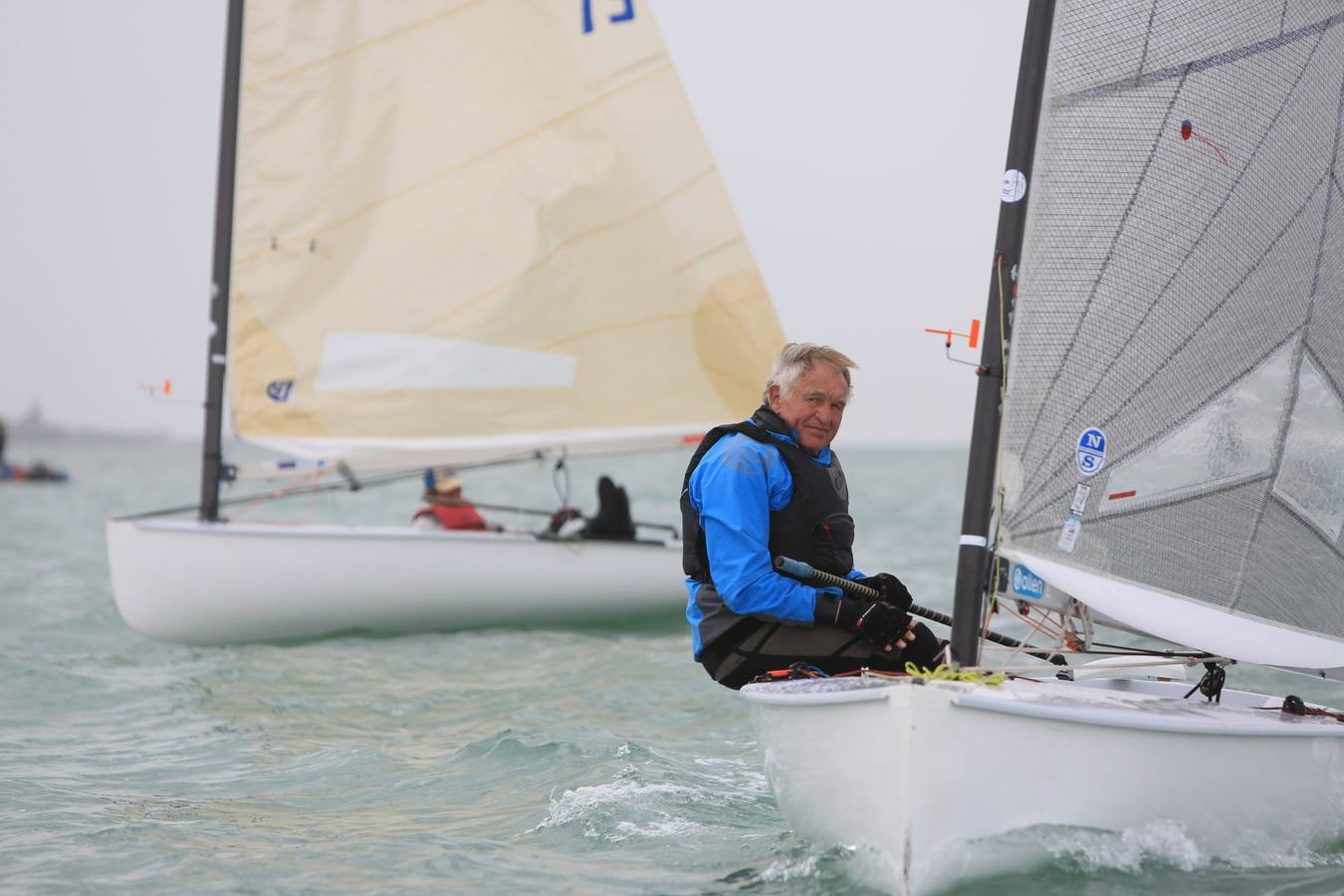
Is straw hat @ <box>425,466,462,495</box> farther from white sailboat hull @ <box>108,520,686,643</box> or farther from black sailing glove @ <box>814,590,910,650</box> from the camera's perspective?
black sailing glove @ <box>814,590,910,650</box>

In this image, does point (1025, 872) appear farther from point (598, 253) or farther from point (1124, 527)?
point (598, 253)

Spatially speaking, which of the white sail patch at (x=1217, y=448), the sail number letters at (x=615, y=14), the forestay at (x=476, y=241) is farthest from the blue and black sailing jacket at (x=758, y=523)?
the sail number letters at (x=615, y=14)

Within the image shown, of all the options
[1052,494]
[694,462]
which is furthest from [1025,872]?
[694,462]

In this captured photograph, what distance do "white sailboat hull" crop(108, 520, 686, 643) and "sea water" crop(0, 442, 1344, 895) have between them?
0.40 ft

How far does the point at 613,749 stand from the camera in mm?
4855

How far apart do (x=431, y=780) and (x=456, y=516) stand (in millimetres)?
4190

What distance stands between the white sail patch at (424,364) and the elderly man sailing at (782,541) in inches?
203

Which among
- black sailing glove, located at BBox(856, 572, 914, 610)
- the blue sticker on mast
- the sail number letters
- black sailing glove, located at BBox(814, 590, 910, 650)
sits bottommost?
black sailing glove, located at BBox(814, 590, 910, 650)

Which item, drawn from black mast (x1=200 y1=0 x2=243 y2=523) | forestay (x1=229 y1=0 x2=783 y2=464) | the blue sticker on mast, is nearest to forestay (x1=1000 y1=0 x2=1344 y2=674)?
the blue sticker on mast

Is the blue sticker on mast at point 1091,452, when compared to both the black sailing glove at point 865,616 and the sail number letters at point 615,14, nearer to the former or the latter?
the black sailing glove at point 865,616

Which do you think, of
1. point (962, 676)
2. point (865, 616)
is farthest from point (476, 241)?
point (962, 676)

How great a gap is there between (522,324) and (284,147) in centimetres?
167

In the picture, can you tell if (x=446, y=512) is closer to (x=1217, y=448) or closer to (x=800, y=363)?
(x=800, y=363)

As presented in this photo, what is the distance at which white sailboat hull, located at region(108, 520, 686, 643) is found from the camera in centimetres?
734
